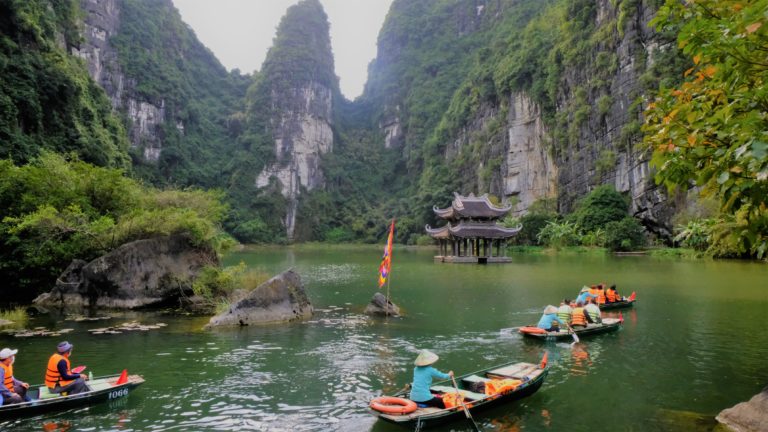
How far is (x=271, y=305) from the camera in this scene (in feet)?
53.4

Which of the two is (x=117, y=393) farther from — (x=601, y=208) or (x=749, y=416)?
(x=601, y=208)

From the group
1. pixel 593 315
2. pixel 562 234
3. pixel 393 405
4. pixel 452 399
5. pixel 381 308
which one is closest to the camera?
pixel 393 405

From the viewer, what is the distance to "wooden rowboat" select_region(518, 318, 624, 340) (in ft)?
42.5

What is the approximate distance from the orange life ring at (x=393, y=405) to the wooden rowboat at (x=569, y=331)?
653cm

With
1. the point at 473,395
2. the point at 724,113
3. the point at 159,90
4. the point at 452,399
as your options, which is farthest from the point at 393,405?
the point at 159,90

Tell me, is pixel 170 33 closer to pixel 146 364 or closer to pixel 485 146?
pixel 485 146

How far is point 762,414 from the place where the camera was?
6867mm

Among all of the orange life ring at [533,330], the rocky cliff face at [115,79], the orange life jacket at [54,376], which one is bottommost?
the orange life ring at [533,330]

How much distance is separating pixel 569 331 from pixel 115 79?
99.6 m

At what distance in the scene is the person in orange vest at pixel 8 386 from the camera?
7.82 metres

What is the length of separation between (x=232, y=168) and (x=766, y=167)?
4447 inches

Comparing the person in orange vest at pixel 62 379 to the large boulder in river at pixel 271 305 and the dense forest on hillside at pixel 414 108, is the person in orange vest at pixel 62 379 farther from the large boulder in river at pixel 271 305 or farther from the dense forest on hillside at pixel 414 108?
the dense forest on hillside at pixel 414 108

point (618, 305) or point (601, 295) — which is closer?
point (618, 305)

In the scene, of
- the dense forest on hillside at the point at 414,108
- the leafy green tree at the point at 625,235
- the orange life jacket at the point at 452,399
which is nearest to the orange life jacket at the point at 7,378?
the orange life jacket at the point at 452,399
